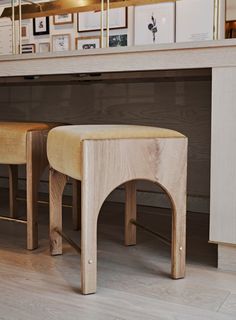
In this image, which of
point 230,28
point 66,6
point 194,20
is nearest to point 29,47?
point 66,6

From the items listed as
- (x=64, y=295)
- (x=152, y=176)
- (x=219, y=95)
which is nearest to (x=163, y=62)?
(x=219, y=95)

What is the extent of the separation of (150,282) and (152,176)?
293mm

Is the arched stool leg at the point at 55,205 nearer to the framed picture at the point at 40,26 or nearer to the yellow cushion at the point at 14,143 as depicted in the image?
the yellow cushion at the point at 14,143

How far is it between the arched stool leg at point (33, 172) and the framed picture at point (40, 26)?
2.43 metres

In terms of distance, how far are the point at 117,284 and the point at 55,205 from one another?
0.37 metres

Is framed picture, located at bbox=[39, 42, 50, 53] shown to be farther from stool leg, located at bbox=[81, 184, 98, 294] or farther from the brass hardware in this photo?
stool leg, located at bbox=[81, 184, 98, 294]

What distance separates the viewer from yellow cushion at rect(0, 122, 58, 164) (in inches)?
59.8

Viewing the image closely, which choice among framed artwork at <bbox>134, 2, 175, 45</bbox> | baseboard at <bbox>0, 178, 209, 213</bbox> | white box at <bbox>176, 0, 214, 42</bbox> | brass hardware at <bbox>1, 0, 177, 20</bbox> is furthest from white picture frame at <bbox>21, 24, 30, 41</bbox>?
baseboard at <bbox>0, 178, 209, 213</bbox>

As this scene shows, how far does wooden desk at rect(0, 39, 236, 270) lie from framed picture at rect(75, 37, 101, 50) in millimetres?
2248

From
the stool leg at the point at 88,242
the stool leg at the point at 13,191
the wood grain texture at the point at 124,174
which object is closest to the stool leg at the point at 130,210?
the wood grain texture at the point at 124,174

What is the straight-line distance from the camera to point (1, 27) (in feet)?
12.9

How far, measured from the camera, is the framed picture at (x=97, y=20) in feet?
Result: 11.3

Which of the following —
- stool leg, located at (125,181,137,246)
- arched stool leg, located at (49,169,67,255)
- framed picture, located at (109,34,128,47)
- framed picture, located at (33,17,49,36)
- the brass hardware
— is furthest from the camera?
framed picture, located at (33,17,49,36)

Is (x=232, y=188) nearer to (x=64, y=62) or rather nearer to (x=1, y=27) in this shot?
(x=64, y=62)
